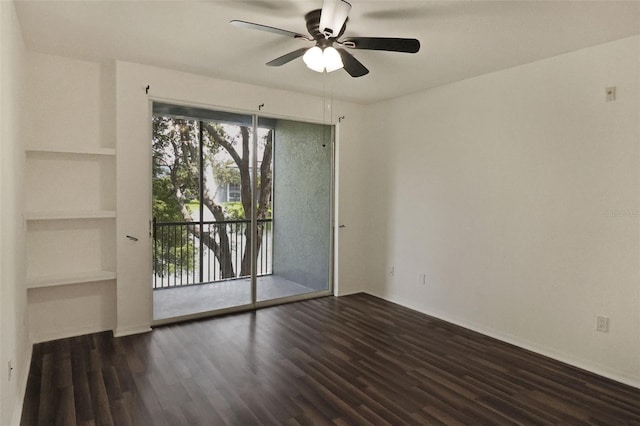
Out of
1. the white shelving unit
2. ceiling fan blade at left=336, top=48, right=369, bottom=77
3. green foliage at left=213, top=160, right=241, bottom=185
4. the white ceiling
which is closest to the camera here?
the white ceiling

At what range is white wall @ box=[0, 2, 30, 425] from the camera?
1.98m

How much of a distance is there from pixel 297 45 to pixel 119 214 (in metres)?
2.24

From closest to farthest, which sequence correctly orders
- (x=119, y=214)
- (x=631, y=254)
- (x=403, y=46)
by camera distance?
(x=403, y=46) < (x=631, y=254) < (x=119, y=214)

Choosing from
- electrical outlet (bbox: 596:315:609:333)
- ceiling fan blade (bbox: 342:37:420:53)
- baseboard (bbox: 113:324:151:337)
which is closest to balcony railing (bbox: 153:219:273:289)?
baseboard (bbox: 113:324:151:337)

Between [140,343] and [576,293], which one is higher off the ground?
[576,293]

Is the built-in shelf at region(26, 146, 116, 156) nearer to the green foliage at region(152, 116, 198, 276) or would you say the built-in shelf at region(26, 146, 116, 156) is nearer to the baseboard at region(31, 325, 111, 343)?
the green foliage at region(152, 116, 198, 276)

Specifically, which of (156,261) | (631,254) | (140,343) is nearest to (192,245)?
→ (156,261)

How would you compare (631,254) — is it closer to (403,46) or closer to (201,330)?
(403,46)

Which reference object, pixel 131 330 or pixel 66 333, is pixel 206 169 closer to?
pixel 131 330

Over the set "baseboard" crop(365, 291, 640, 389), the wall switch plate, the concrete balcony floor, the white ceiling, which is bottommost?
"baseboard" crop(365, 291, 640, 389)

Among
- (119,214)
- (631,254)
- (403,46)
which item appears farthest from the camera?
(119,214)

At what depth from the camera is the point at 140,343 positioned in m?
3.44

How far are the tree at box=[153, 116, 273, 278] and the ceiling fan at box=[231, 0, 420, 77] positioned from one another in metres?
1.66

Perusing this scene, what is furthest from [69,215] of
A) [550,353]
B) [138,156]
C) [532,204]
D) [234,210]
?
[550,353]
